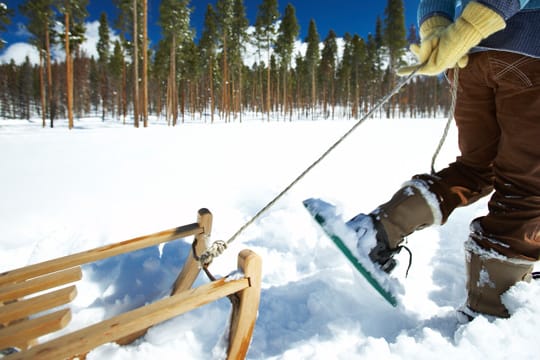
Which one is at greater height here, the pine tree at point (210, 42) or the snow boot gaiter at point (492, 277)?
the pine tree at point (210, 42)

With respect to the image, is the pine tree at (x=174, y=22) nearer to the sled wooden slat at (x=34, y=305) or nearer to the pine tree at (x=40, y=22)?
the pine tree at (x=40, y=22)

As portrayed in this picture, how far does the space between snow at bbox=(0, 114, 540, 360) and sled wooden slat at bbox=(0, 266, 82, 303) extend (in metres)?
0.30

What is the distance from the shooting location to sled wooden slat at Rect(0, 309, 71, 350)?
2.11ft

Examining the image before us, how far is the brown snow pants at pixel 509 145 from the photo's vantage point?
0.96 meters

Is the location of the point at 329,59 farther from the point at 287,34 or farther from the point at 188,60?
the point at 188,60

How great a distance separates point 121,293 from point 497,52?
1872mm

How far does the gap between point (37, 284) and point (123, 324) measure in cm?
49

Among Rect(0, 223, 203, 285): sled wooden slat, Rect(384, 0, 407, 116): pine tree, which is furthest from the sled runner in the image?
Rect(384, 0, 407, 116): pine tree

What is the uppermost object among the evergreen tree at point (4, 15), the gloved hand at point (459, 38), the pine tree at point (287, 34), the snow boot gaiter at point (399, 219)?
the pine tree at point (287, 34)

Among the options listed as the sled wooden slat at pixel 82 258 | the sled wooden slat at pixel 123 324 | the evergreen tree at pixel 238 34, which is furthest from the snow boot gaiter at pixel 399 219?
the evergreen tree at pixel 238 34

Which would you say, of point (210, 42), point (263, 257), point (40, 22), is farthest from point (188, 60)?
point (263, 257)

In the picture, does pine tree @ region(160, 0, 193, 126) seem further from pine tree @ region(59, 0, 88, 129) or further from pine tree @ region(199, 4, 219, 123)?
pine tree @ region(59, 0, 88, 129)

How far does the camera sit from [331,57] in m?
37.1

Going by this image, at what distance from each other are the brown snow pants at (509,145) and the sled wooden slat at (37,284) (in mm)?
1349
